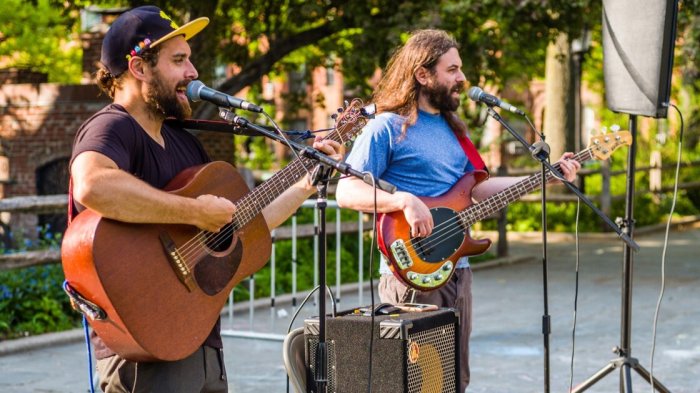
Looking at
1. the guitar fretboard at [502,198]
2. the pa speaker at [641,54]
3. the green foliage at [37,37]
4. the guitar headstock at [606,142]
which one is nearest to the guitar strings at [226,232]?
the guitar fretboard at [502,198]

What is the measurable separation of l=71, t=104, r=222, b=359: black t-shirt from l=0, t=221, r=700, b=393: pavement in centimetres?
265

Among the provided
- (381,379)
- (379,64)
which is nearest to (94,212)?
(381,379)

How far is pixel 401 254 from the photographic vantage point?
5098 mm

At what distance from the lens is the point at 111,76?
389 centimetres

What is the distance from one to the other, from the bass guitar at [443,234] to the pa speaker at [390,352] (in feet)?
1.59

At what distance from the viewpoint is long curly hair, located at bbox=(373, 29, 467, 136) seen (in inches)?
204

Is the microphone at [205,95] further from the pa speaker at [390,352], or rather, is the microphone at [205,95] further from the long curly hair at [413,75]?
the long curly hair at [413,75]

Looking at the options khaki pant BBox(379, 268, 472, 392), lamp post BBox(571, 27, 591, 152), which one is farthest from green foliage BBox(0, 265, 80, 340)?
lamp post BBox(571, 27, 591, 152)

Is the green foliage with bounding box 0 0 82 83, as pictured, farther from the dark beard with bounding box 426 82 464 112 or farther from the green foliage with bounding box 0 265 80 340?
the dark beard with bounding box 426 82 464 112

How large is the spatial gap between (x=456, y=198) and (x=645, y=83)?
1276 millimetres

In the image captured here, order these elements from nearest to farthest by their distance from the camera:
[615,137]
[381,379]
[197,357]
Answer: [197,357]
[381,379]
[615,137]

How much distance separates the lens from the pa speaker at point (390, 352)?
14.2 feet

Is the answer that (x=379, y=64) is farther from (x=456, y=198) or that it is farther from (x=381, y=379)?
(x=381, y=379)

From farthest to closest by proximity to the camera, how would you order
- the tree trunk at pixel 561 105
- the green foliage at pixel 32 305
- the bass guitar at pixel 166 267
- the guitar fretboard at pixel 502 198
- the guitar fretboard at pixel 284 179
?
the tree trunk at pixel 561 105
the green foliage at pixel 32 305
the guitar fretboard at pixel 502 198
the guitar fretboard at pixel 284 179
the bass guitar at pixel 166 267
